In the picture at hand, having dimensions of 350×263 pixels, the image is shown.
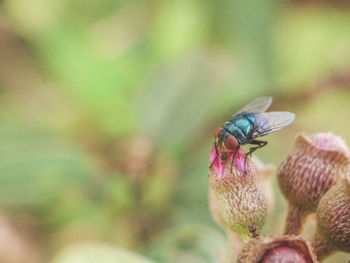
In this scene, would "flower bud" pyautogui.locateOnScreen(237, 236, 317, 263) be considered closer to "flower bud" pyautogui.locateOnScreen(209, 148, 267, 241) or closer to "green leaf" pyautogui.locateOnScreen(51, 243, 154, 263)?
"flower bud" pyautogui.locateOnScreen(209, 148, 267, 241)

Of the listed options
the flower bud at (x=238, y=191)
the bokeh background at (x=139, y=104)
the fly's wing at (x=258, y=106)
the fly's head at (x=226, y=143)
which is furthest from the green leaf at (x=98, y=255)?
the fly's wing at (x=258, y=106)

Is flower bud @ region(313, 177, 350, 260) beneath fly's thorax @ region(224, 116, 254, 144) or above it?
beneath

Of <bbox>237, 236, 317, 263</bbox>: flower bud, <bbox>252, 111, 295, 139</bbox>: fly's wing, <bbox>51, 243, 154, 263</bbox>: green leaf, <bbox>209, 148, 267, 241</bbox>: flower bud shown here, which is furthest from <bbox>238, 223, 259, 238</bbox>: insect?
<bbox>51, 243, 154, 263</bbox>: green leaf

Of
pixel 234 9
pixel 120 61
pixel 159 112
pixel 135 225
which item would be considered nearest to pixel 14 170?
pixel 135 225

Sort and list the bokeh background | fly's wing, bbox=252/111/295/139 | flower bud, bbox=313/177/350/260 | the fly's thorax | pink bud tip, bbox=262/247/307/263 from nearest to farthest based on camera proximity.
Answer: pink bud tip, bbox=262/247/307/263
flower bud, bbox=313/177/350/260
the fly's thorax
fly's wing, bbox=252/111/295/139
the bokeh background

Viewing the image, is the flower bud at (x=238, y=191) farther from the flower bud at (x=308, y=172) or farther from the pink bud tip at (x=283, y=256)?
the pink bud tip at (x=283, y=256)

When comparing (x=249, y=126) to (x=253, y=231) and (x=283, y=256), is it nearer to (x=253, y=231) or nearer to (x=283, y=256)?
(x=253, y=231)

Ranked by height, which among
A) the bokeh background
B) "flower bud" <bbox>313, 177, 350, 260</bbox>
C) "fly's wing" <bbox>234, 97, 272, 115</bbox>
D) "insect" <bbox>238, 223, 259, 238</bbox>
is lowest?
"flower bud" <bbox>313, 177, 350, 260</bbox>

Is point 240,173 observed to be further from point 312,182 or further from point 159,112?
point 159,112
